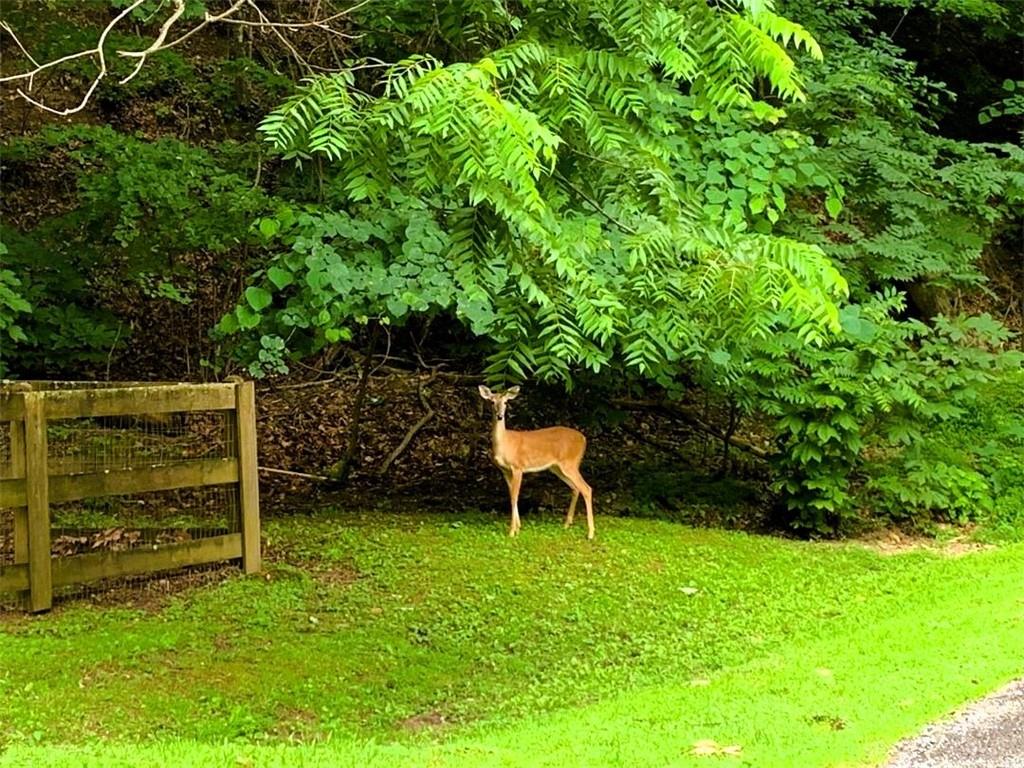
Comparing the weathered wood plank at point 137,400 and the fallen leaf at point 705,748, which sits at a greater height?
the weathered wood plank at point 137,400

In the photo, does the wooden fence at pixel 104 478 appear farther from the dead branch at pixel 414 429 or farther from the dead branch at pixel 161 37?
the dead branch at pixel 414 429

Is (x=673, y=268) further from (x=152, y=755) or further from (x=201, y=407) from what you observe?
(x=201, y=407)

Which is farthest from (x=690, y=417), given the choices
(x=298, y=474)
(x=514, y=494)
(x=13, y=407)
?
(x=13, y=407)

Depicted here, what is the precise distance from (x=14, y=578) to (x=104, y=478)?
678 millimetres

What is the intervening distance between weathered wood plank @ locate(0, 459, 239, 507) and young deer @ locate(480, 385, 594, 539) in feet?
6.30

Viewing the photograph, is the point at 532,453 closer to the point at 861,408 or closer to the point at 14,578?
the point at 861,408

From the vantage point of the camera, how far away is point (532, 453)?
751cm

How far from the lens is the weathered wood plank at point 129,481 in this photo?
17.3 ft

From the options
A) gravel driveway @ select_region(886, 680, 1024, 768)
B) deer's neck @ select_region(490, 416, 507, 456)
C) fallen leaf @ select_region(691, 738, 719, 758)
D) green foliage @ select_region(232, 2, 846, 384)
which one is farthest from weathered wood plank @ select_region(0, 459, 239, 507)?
gravel driveway @ select_region(886, 680, 1024, 768)

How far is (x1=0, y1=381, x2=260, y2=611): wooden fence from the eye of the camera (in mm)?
5293

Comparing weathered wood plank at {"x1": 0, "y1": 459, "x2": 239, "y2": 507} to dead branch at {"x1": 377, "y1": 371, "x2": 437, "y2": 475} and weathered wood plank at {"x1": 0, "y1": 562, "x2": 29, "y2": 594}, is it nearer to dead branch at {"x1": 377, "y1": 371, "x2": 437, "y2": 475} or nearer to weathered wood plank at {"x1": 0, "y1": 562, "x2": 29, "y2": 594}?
weathered wood plank at {"x1": 0, "y1": 562, "x2": 29, "y2": 594}

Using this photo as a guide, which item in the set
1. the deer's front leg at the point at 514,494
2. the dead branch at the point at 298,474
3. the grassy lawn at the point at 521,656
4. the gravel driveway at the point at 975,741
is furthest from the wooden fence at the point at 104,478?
the gravel driveway at the point at 975,741

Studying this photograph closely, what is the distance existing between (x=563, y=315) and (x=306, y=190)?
3.28m

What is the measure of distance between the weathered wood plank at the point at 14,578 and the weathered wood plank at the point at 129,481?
0.34 metres
